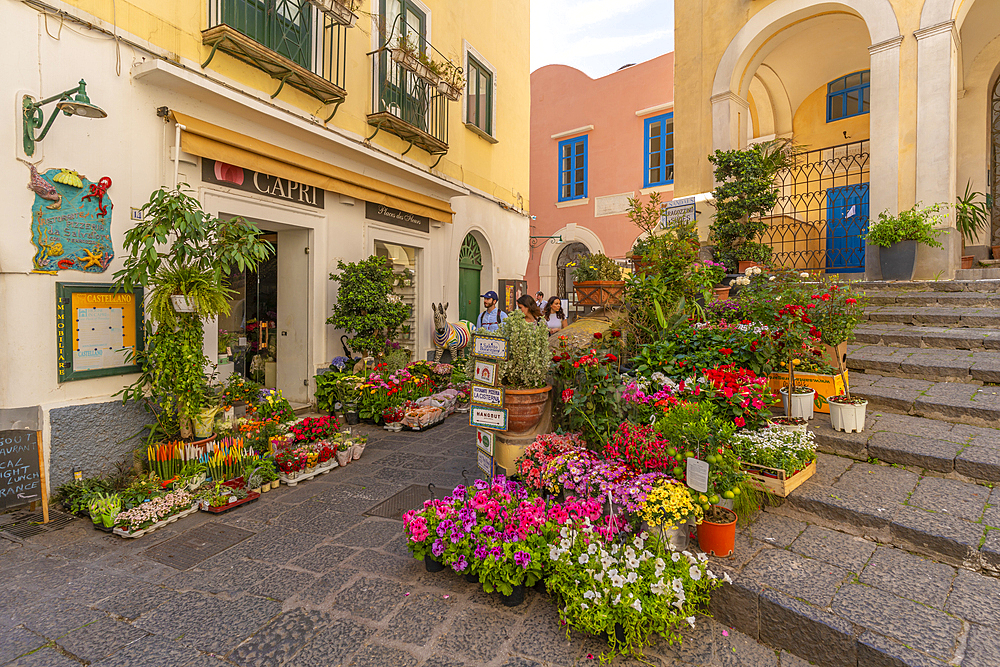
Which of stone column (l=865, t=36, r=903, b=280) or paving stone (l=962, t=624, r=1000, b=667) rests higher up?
stone column (l=865, t=36, r=903, b=280)

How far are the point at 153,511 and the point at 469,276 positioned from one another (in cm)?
781

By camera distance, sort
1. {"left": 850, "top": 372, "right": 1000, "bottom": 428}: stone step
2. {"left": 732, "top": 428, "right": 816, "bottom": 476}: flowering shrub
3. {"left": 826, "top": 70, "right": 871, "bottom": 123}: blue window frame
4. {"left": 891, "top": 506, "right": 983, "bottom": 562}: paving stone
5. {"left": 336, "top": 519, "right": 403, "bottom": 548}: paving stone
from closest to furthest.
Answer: {"left": 891, "top": 506, "right": 983, "bottom": 562}: paving stone → {"left": 732, "top": 428, "right": 816, "bottom": 476}: flowering shrub → {"left": 336, "top": 519, "right": 403, "bottom": 548}: paving stone → {"left": 850, "top": 372, "right": 1000, "bottom": 428}: stone step → {"left": 826, "top": 70, "right": 871, "bottom": 123}: blue window frame

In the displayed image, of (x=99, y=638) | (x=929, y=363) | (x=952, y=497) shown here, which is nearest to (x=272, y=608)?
(x=99, y=638)

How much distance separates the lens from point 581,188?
1725cm

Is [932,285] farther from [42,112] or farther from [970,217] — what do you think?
[42,112]

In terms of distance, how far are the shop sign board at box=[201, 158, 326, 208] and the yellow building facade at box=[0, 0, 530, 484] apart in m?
0.02

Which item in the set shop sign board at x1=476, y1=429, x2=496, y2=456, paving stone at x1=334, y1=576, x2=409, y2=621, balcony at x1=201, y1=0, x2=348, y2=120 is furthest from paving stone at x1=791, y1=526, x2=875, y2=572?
balcony at x1=201, y1=0, x2=348, y2=120

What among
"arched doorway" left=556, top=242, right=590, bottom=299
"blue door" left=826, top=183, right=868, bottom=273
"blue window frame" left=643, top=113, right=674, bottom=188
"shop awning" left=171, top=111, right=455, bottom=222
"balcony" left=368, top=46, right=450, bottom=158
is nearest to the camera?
"shop awning" left=171, top=111, right=455, bottom=222

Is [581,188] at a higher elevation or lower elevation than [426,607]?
higher

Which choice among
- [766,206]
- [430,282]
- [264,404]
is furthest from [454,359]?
[766,206]

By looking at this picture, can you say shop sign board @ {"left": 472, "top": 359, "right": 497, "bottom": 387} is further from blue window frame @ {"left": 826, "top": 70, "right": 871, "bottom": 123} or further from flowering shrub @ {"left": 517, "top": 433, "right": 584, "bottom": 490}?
blue window frame @ {"left": 826, "top": 70, "right": 871, "bottom": 123}

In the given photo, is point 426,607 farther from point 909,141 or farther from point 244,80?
point 909,141

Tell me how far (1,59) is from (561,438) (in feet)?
16.8

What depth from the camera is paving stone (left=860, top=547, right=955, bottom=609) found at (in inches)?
92.2
